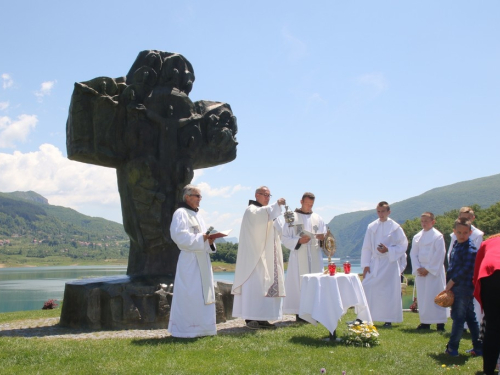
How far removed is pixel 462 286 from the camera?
650 centimetres

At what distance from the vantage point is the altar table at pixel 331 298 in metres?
7.13

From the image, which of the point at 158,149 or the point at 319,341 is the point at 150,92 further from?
the point at 319,341

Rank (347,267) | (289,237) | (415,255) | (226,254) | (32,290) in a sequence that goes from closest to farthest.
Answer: (347,267) < (289,237) < (415,255) < (32,290) < (226,254)

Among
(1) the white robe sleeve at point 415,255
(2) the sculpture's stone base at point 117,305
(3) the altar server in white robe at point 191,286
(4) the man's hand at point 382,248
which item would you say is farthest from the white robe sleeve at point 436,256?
(2) the sculpture's stone base at point 117,305

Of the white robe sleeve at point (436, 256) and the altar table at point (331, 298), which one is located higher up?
the white robe sleeve at point (436, 256)

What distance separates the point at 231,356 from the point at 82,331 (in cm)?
380

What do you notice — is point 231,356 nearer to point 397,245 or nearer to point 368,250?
point 368,250

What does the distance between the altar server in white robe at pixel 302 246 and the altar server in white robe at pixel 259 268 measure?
401 mm

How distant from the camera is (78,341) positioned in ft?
23.8

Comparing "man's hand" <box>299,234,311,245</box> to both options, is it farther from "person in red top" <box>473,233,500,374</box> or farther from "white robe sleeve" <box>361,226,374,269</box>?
"person in red top" <box>473,233,500,374</box>

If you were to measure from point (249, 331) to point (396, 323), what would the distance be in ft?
11.8

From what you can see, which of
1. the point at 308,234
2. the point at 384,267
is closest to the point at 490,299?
the point at 308,234

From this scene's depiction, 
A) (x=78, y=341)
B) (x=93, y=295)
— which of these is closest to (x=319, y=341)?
(x=78, y=341)

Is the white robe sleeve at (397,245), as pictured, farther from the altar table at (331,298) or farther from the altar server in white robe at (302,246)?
the altar table at (331,298)
